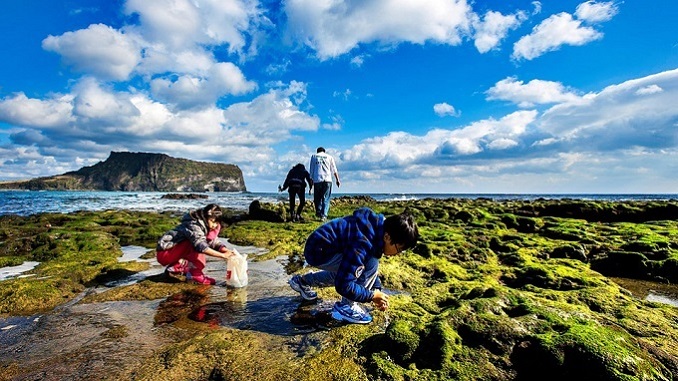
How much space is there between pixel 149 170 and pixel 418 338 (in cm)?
20981

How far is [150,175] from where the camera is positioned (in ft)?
613

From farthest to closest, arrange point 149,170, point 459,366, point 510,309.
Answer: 1. point 149,170
2. point 510,309
3. point 459,366

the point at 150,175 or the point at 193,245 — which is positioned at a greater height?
the point at 150,175

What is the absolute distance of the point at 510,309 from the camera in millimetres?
3986

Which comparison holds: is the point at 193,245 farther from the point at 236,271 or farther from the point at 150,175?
the point at 150,175

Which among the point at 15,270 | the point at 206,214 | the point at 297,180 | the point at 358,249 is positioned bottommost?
the point at 15,270

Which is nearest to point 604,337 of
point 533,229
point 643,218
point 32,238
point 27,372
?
point 27,372

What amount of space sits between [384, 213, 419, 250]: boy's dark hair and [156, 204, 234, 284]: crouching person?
3261 mm

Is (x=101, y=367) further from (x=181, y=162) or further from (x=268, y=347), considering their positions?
(x=181, y=162)

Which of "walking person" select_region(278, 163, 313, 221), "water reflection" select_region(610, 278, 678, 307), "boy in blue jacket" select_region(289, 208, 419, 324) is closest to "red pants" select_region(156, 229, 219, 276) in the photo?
"boy in blue jacket" select_region(289, 208, 419, 324)

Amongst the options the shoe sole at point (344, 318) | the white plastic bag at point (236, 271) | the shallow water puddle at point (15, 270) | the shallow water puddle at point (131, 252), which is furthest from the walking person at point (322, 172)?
the shoe sole at point (344, 318)

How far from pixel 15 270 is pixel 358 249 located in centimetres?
778

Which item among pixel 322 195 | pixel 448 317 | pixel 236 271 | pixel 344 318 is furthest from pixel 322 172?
pixel 448 317

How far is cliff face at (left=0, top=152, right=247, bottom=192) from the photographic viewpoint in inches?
6959
